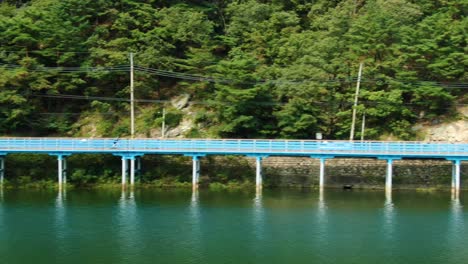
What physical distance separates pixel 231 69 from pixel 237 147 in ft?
21.8

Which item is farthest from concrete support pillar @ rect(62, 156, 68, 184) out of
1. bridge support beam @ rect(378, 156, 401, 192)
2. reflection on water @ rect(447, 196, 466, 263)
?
reflection on water @ rect(447, 196, 466, 263)

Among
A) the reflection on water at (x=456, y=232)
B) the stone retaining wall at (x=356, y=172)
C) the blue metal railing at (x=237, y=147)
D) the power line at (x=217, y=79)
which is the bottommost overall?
the reflection on water at (x=456, y=232)

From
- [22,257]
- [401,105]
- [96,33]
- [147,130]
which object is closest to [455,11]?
[401,105]

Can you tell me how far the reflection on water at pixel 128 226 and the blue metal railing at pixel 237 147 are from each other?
324 centimetres

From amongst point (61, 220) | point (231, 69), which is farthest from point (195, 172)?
point (61, 220)

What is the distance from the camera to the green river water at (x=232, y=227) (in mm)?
22312

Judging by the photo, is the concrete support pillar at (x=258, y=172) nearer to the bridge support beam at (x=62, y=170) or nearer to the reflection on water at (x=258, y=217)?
the reflection on water at (x=258, y=217)

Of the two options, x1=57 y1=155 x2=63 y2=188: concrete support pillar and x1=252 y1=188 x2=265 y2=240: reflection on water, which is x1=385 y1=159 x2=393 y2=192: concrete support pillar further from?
x1=57 y1=155 x2=63 y2=188: concrete support pillar

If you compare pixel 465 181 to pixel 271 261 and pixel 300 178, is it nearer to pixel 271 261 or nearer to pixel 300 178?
pixel 300 178

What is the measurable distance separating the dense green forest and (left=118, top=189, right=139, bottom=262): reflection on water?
352 inches

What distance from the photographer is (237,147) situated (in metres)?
34.8

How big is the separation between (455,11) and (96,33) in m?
28.1

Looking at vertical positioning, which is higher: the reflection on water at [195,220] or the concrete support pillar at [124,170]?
the concrete support pillar at [124,170]

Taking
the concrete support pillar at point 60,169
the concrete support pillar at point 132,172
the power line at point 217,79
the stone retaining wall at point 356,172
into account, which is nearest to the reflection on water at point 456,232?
the stone retaining wall at point 356,172
